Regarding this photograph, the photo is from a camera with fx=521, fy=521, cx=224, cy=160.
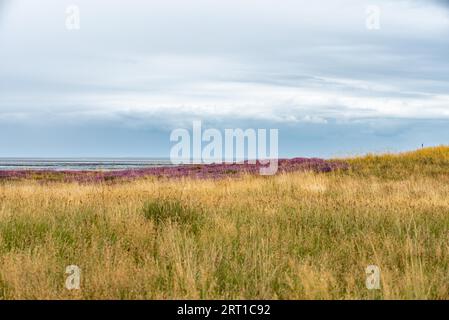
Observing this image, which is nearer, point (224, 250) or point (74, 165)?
point (224, 250)

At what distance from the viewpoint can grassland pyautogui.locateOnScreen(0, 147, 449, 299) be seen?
5414mm

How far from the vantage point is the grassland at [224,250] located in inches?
213

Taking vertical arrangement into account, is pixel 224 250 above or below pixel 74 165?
below

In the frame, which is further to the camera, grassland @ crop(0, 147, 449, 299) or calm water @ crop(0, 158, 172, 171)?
calm water @ crop(0, 158, 172, 171)

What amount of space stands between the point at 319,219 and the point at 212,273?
12.6 feet

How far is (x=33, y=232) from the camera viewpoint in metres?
8.10

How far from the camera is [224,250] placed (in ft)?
22.2

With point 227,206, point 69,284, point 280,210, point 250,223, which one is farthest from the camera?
point 227,206

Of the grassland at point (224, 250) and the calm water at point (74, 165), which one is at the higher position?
the calm water at point (74, 165)

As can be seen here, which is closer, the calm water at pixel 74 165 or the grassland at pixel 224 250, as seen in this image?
the grassland at pixel 224 250

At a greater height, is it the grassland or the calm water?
the calm water
